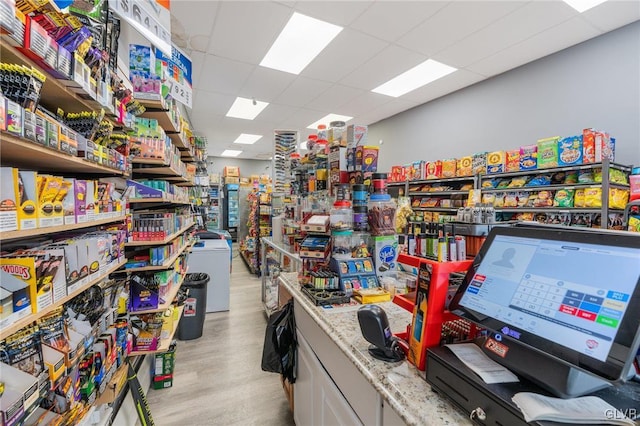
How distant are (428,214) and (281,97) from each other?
3.65m

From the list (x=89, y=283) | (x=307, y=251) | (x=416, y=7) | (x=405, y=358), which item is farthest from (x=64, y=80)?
(x=416, y=7)

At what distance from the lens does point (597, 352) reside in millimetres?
548

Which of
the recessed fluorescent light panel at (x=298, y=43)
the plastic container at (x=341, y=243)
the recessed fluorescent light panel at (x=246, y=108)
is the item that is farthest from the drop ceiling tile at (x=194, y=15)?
the plastic container at (x=341, y=243)

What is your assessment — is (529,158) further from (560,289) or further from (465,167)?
(560,289)

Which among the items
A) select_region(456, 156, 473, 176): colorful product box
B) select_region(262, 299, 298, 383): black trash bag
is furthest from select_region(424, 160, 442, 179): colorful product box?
select_region(262, 299, 298, 383): black trash bag

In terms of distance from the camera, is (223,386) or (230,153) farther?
(230,153)

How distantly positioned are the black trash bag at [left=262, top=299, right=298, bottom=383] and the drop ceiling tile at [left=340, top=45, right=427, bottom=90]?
3810 millimetres

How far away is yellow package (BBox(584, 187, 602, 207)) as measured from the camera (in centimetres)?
314

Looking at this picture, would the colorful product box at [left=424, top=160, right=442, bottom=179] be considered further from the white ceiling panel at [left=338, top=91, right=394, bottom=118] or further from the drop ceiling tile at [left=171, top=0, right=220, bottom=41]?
the drop ceiling tile at [left=171, top=0, right=220, bottom=41]

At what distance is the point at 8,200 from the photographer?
82cm

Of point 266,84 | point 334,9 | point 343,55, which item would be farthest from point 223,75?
point 334,9

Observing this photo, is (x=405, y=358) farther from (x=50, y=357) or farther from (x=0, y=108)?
(x=0, y=108)

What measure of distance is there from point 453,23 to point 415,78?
1.59 metres

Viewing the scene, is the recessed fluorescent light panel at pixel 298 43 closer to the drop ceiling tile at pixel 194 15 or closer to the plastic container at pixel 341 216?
the drop ceiling tile at pixel 194 15
